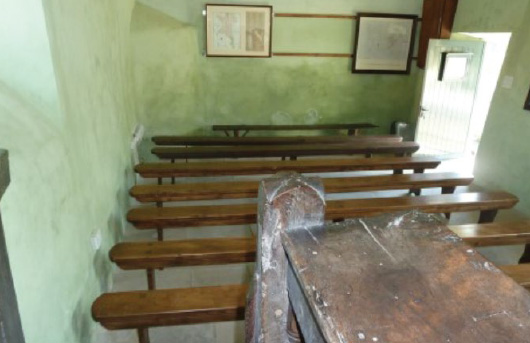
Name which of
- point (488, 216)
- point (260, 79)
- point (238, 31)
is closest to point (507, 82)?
point (488, 216)

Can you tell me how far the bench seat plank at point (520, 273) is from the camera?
6.51 feet

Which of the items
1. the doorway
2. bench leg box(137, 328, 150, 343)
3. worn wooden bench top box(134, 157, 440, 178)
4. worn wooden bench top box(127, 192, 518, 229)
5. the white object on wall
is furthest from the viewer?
the doorway

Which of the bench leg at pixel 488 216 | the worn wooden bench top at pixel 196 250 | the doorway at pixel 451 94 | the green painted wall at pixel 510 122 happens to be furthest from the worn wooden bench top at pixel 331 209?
the doorway at pixel 451 94

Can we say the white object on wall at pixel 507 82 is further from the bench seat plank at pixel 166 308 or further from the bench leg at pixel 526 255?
the bench seat plank at pixel 166 308

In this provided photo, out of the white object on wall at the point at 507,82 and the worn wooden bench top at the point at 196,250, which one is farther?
the white object on wall at the point at 507,82

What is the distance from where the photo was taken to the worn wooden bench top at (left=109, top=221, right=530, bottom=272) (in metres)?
2.16

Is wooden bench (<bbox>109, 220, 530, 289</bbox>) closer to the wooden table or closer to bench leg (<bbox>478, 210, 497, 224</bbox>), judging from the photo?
bench leg (<bbox>478, 210, 497, 224</bbox>)

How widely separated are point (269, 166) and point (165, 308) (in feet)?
6.97

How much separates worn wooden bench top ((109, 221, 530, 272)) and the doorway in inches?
126

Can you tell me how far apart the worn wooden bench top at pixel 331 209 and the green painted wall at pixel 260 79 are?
118 inches

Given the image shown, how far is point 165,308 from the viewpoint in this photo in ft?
5.80

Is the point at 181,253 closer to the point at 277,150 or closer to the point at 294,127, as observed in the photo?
the point at 277,150

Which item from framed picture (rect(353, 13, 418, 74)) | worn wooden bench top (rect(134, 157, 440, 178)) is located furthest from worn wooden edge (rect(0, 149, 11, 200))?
framed picture (rect(353, 13, 418, 74))

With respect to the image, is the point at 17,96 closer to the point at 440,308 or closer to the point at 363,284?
the point at 363,284
